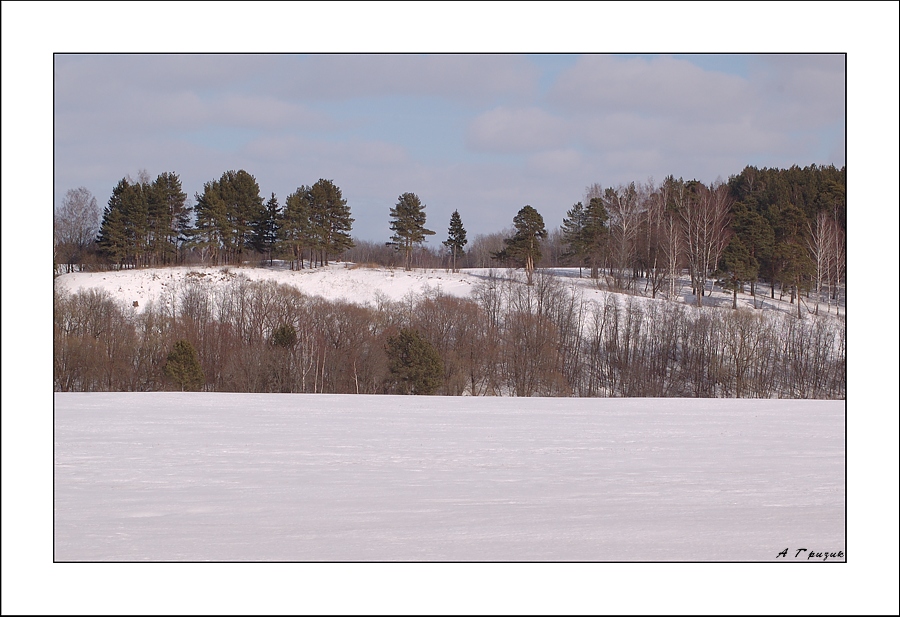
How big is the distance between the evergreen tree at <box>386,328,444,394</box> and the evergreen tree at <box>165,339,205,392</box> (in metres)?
Result: 7.66

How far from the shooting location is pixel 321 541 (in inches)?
274

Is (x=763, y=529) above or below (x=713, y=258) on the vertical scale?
below

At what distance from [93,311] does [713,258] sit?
33.0 m

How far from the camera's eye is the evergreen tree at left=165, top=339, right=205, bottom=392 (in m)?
30.9

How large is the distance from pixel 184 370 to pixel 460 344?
12690 millimetres

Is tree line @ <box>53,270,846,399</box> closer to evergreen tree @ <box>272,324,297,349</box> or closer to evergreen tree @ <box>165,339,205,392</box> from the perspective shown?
evergreen tree @ <box>272,324,297,349</box>

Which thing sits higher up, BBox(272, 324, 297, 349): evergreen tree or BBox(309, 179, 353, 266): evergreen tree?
BBox(309, 179, 353, 266): evergreen tree

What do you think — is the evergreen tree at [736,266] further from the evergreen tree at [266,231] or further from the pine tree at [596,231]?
the evergreen tree at [266,231]

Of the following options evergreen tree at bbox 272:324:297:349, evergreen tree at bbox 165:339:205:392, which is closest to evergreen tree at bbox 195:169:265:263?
evergreen tree at bbox 272:324:297:349

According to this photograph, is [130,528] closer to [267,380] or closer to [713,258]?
[267,380]

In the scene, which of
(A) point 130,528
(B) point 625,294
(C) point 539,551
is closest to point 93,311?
(B) point 625,294

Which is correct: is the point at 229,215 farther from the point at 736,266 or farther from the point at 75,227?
the point at 736,266

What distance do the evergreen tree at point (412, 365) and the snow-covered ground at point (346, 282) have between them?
33.4 feet

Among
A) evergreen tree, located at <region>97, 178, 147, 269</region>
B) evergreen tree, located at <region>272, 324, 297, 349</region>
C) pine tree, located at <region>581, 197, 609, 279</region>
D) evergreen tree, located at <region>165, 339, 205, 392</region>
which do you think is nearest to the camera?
evergreen tree, located at <region>165, 339, 205, 392</region>
